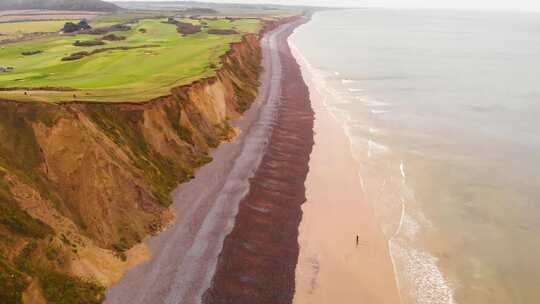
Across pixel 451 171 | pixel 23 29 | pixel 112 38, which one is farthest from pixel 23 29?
pixel 451 171

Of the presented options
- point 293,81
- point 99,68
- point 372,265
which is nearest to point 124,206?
point 372,265

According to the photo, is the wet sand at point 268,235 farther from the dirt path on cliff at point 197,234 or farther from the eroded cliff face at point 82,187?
the eroded cliff face at point 82,187

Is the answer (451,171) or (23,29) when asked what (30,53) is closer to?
(451,171)

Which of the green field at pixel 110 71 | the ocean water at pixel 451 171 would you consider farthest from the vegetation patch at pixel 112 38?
the ocean water at pixel 451 171

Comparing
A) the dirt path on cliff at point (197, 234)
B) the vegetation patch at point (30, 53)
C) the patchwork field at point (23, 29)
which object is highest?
the vegetation patch at point (30, 53)

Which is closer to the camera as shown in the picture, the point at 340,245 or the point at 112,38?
the point at 340,245

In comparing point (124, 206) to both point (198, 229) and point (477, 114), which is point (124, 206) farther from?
point (477, 114)
